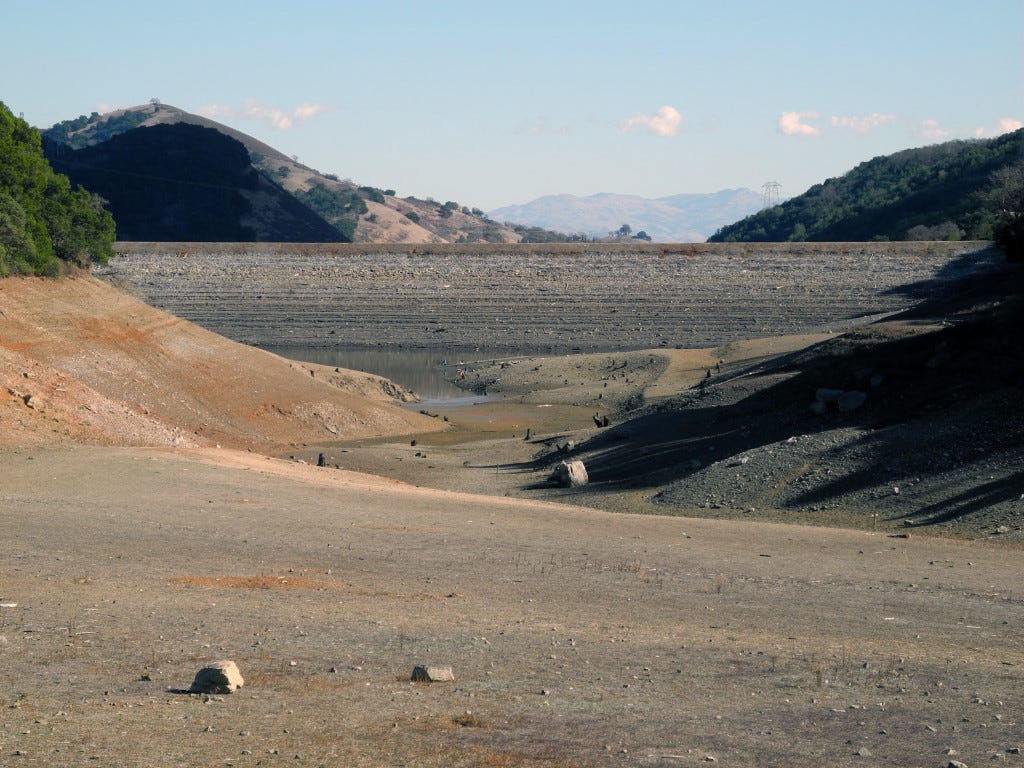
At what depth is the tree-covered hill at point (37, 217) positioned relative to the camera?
1372 inches

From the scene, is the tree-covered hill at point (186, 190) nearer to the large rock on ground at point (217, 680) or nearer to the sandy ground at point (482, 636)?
the sandy ground at point (482, 636)

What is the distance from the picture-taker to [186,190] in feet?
419

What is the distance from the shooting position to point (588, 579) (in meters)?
15.1

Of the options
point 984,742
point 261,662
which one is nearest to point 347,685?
point 261,662

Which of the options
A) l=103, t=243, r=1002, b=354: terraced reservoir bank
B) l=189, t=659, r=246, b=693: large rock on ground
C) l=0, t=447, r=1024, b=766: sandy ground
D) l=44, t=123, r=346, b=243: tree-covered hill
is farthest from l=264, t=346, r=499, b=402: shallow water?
l=44, t=123, r=346, b=243: tree-covered hill

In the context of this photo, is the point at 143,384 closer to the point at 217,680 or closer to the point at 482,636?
the point at 482,636

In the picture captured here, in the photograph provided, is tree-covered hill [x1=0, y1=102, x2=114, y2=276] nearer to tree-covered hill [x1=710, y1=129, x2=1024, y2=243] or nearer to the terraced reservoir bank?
the terraced reservoir bank

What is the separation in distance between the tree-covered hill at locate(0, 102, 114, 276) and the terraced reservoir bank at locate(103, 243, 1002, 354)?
28.0 metres

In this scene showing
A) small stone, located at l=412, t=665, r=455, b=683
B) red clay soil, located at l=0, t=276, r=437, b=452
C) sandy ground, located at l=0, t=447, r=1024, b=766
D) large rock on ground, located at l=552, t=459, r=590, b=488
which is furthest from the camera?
red clay soil, located at l=0, t=276, r=437, b=452

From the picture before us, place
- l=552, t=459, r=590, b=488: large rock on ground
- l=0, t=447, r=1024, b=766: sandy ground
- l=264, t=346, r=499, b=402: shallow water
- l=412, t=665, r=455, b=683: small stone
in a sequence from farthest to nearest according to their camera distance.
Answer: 1. l=264, t=346, r=499, b=402: shallow water
2. l=552, t=459, r=590, b=488: large rock on ground
3. l=412, t=665, r=455, b=683: small stone
4. l=0, t=447, r=1024, b=766: sandy ground

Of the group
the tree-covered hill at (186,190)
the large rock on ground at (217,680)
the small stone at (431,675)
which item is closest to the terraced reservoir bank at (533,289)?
the tree-covered hill at (186,190)

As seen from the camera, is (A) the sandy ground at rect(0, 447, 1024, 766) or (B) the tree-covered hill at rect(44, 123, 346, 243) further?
(B) the tree-covered hill at rect(44, 123, 346, 243)

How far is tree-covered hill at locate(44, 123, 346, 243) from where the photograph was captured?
401 ft

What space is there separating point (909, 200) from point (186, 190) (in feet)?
235
